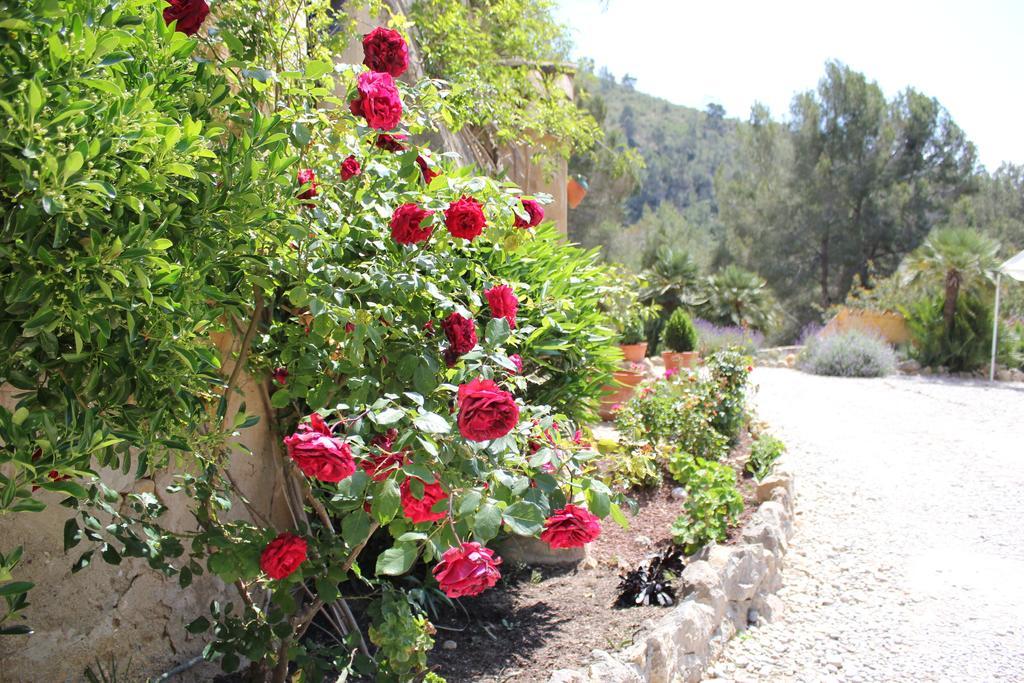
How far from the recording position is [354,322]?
5.73 feet

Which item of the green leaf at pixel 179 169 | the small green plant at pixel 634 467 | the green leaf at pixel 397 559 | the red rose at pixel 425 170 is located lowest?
the small green plant at pixel 634 467

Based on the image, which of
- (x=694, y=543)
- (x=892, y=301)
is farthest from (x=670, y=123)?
(x=694, y=543)

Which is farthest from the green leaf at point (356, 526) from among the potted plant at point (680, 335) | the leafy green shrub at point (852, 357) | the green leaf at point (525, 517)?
the leafy green shrub at point (852, 357)

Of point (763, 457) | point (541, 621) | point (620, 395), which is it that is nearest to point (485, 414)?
point (541, 621)

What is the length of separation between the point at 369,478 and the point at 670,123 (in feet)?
169

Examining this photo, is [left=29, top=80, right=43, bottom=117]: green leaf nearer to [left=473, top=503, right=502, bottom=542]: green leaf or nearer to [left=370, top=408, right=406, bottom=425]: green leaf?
[left=370, top=408, right=406, bottom=425]: green leaf

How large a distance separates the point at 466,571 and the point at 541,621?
175 cm

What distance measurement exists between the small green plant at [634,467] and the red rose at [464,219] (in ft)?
4.83

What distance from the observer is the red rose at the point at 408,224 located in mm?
1789

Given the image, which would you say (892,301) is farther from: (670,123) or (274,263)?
(670,123)

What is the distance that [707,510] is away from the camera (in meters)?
3.88

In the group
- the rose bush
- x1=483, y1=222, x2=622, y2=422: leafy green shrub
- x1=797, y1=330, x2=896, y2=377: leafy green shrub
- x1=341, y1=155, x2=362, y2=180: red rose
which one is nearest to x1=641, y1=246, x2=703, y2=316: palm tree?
x1=797, y1=330, x2=896, y2=377: leafy green shrub

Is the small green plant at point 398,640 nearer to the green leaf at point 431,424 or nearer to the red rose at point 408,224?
the green leaf at point 431,424

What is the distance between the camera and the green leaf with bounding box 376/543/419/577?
1.39 metres
